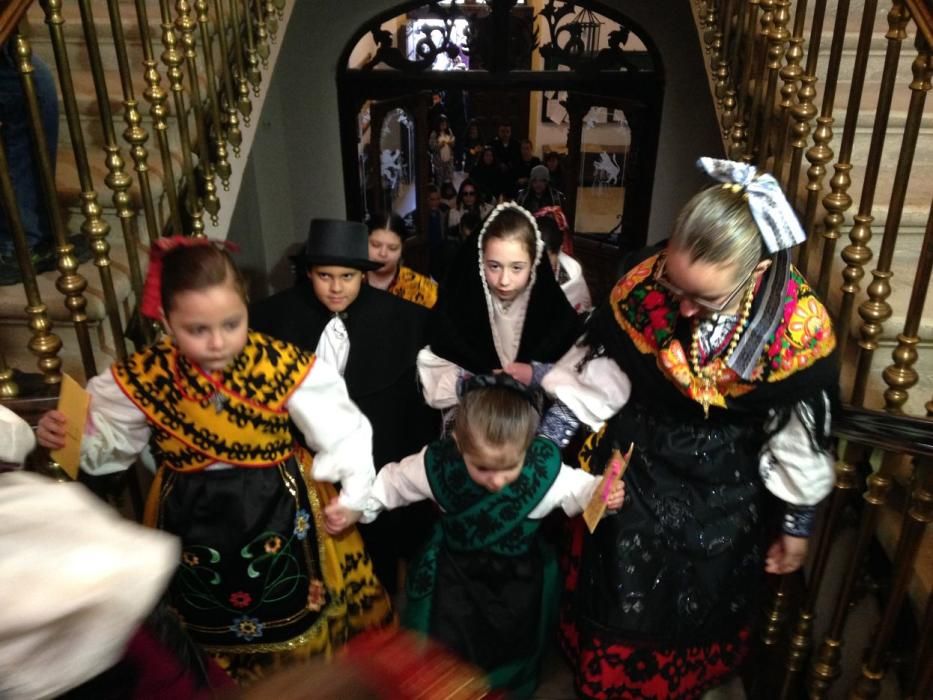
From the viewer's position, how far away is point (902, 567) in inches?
64.2

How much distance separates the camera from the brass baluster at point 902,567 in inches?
61.9

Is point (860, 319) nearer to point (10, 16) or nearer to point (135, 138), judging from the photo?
point (135, 138)

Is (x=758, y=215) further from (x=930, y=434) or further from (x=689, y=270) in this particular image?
(x=930, y=434)

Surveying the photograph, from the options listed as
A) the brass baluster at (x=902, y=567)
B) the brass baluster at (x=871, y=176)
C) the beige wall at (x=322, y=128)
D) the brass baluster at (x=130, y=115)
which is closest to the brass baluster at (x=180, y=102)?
the brass baluster at (x=130, y=115)

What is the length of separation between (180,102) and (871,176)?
1.77 m

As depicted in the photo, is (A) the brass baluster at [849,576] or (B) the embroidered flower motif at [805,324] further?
(A) the brass baluster at [849,576]

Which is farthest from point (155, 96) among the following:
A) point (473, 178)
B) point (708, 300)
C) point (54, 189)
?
point (473, 178)

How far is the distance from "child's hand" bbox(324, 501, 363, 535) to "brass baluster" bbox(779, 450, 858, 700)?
1.08m

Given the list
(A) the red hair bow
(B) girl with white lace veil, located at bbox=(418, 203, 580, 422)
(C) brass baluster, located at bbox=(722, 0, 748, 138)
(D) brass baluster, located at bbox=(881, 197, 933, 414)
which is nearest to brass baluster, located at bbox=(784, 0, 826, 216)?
(D) brass baluster, located at bbox=(881, 197, 933, 414)

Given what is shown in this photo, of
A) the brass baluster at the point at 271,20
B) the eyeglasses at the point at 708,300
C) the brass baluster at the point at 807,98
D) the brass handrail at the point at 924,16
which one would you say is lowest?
the eyeglasses at the point at 708,300

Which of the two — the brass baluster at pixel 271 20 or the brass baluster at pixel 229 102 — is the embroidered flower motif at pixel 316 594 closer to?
the brass baluster at pixel 229 102

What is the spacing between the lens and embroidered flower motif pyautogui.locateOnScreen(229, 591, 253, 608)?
68.8 inches

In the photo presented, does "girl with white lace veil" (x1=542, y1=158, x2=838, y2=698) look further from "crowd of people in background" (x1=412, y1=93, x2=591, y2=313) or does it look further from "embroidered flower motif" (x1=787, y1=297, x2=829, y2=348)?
"crowd of people in background" (x1=412, y1=93, x2=591, y2=313)

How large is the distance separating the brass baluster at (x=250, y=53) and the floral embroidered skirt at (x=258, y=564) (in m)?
1.58
